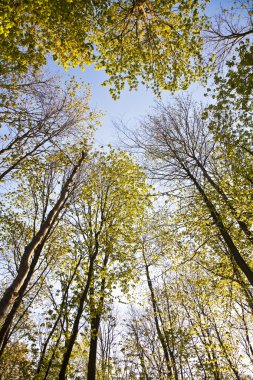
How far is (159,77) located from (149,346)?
17432 millimetres

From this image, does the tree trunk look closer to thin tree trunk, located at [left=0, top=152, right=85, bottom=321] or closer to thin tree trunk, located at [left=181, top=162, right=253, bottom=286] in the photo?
thin tree trunk, located at [left=0, top=152, right=85, bottom=321]

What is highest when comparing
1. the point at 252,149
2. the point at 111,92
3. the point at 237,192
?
the point at 111,92

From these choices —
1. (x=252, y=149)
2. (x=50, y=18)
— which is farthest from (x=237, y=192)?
(x=50, y=18)

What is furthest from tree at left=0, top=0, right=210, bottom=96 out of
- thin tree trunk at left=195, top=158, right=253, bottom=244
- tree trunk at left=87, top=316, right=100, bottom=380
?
tree trunk at left=87, top=316, right=100, bottom=380

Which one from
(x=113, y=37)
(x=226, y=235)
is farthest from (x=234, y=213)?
(x=113, y=37)

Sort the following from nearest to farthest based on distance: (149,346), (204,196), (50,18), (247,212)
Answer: (50,18) → (247,212) → (204,196) → (149,346)

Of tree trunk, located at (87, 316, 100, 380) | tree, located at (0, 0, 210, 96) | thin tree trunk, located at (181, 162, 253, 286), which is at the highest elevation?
tree, located at (0, 0, 210, 96)

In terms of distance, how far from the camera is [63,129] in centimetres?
1018

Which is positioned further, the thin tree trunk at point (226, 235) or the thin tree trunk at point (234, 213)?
the thin tree trunk at point (234, 213)

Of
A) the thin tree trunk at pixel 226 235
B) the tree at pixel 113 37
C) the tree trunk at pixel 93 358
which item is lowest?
the tree trunk at pixel 93 358

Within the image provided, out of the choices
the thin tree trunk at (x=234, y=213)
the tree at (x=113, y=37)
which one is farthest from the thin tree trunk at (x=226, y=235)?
the tree at (x=113, y=37)

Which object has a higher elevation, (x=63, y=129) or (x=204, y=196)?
(x=63, y=129)

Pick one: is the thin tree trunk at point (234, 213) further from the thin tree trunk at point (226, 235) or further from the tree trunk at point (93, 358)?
Answer: the tree trunk at point (93, 358)

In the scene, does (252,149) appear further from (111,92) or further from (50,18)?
(50,18)
